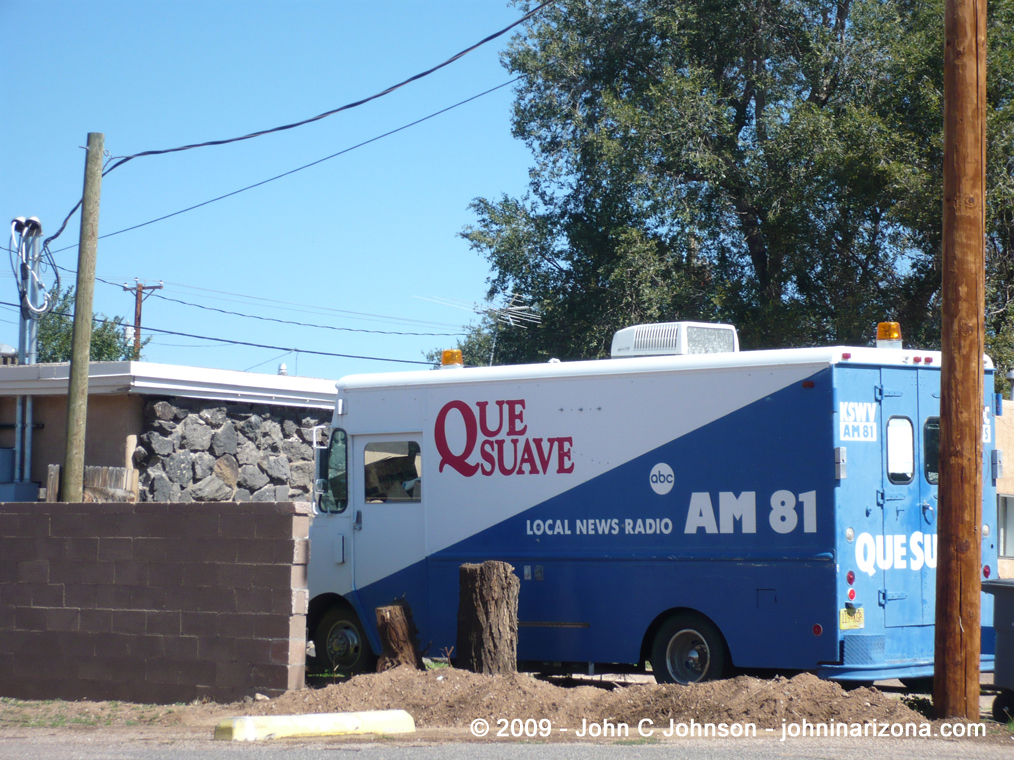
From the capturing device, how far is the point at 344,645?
10.9 meters

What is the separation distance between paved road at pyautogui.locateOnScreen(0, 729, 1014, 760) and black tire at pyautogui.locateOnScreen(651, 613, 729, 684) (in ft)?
4.98

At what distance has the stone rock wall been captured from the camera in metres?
12.7

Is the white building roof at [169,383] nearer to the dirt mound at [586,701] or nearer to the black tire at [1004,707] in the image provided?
the dirt mound at [586,701]

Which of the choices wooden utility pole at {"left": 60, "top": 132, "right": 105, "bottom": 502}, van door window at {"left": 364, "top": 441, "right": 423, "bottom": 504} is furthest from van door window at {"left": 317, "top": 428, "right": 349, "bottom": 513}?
Result: wooden utility pole at {"left": 60, "top": 132, "right": 105, "bottom": 502}

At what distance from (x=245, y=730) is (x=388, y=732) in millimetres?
1018

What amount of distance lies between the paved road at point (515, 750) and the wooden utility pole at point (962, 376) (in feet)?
2.25

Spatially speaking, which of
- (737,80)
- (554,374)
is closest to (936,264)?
(737,80)

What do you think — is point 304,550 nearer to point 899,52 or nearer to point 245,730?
point 245,730

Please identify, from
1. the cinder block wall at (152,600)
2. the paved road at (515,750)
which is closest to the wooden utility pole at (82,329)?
the cinder block wall at (152,600)

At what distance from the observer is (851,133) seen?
1880 cm

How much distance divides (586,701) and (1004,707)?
308 centimetres

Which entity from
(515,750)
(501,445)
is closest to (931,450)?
(501,445)

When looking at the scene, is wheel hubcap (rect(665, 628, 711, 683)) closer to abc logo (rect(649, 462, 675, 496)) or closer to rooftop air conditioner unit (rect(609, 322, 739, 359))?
abc logo (rect(649, 462, 675, 496))

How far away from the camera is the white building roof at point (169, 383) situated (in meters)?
12.4
